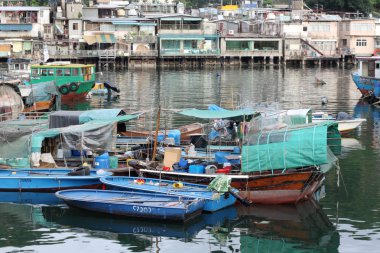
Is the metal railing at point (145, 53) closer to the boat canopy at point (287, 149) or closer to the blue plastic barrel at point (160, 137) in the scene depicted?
the blue plastic barrel at point (160, 137)

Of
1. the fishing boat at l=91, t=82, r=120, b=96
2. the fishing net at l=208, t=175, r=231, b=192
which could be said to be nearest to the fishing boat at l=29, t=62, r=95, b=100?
the fishing boat at l=91, t=82, r=120, b=96

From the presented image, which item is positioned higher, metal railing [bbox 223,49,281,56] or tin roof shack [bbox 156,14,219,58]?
tin roof shack [bbox 156,14,219,58]

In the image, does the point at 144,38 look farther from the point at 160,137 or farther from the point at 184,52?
the point at 160,137

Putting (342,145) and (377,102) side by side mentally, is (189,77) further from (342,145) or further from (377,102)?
(342,145)

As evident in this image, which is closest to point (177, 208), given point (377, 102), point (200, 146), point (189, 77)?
point (200, 146)

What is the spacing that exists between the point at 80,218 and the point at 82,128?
4.86 metres

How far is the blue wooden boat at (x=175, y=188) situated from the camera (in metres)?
24.7

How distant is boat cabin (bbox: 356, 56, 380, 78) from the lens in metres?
53.8

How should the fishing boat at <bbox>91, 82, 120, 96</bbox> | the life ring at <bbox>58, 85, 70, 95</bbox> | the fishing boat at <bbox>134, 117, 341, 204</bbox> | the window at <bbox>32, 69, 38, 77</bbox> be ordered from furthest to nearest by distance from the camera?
the fishing boat at <bbox>91, 82, 120, 96</bbox> → the window at <bbox>32, 69, 38, 77</bbox> → the life ring at <bbox>58, 85, 70, 95</bbox> → the fishing boat at <bbox>134, 117, 341, 204</bbox>

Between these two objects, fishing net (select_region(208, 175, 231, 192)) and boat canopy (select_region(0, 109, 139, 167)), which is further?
boat canopy (select_region(0, 109, 139, 167))

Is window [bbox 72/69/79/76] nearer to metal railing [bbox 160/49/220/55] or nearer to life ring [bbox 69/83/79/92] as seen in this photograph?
life ring [bbox 69/83/79/92]

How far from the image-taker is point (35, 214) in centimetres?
2531

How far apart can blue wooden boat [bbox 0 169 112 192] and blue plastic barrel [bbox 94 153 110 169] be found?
57 cm

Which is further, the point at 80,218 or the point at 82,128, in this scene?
the point at 82,128
